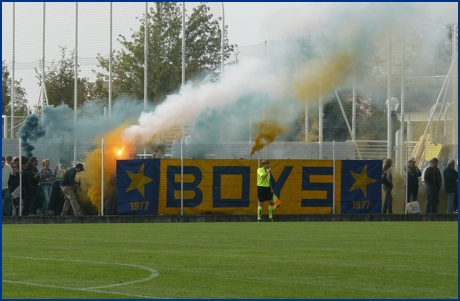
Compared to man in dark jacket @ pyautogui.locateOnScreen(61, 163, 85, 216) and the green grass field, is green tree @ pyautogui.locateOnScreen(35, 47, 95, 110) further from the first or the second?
the green grass field

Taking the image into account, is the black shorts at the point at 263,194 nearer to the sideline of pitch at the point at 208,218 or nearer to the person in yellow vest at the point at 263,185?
the person in yellow vest at the point at 263,185

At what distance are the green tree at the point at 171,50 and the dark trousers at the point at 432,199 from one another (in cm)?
1828

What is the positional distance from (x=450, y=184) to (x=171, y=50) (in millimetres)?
22959

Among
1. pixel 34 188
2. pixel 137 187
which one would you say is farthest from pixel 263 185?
pixel 34 188

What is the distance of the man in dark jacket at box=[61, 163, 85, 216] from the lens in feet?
95.4

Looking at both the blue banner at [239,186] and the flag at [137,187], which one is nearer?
the flag at [137,187]

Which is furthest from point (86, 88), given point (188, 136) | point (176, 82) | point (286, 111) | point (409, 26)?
point (409, 26)

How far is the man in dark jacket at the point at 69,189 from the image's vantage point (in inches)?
1145

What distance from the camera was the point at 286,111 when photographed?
121ft

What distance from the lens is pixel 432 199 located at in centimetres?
3114

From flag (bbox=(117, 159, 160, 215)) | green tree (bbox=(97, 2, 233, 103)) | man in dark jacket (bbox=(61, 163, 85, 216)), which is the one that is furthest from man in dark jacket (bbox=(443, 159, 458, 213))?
green tree (bbox=(97, 2, 233, 103))

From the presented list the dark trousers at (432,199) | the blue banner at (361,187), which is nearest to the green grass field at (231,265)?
the blue banner at (361,187)

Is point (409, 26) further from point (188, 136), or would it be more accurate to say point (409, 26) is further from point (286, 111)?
point (188, 136)

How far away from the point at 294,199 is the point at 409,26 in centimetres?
854
